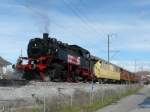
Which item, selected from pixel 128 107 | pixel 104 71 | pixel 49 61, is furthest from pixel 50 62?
pixel 104 71

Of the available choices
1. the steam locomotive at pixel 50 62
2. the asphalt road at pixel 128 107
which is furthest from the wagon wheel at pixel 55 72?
the asphalt road at pixel 128 107

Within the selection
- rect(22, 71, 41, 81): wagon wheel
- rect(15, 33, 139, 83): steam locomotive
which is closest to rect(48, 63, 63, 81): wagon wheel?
rect(15, 33, 139, 83): steam locomotive

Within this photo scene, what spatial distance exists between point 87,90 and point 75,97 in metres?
6.03

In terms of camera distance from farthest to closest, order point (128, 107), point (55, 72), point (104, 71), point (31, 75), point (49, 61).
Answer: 1. point (104, 71)
2. point (49, 61)
3. point (55, 72)
4. point (31, 75)
5. point (128, 107)

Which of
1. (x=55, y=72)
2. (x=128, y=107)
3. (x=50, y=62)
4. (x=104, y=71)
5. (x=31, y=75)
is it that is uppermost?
(x=104, y=71)

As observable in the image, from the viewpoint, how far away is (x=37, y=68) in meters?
32.9

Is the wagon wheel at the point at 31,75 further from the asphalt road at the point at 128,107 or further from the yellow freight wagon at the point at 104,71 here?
the yellow freight wagon at the point at 104,71

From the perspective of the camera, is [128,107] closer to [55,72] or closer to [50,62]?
[55,72]

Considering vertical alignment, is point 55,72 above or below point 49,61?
below

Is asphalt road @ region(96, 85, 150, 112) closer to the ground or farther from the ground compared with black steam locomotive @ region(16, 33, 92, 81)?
closer to the ground

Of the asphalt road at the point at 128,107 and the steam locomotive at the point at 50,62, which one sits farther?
the steam locomotive at the point at 50,62

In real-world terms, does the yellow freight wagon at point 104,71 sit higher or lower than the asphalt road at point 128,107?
higher

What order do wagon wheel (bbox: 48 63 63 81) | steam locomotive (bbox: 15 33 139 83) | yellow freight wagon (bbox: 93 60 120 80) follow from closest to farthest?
steam locomotive (bbox: 15 33 139 83), wagon wheel (bbox: 48 63 63 81), yellow freight wagon (bbox: 93 60 120 80)

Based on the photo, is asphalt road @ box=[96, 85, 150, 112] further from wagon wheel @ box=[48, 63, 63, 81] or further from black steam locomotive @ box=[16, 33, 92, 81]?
black steam locomotive @ box=[16, 33, 92, 81]
